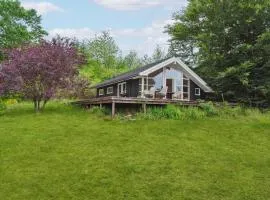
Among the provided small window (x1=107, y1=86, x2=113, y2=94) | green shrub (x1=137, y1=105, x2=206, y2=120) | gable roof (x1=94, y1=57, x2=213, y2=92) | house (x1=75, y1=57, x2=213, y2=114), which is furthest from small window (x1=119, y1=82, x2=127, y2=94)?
green shrub (x1=137, y1=105, x2=206, y2=120)

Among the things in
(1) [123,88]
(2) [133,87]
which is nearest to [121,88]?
(1) [123,88]

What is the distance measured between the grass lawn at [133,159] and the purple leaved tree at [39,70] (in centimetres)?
325

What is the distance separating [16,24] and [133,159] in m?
32.5

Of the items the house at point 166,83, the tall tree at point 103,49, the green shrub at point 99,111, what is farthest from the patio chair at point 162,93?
the tall tree at point 103,49

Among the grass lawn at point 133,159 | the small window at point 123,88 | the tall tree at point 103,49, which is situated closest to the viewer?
the grass lawn at point 133,159

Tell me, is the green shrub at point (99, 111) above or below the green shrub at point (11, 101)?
below

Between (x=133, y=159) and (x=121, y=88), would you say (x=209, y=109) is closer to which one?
(x=121, y=88)

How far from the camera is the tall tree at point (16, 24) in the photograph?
147 feet

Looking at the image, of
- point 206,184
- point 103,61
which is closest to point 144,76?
point 206,184

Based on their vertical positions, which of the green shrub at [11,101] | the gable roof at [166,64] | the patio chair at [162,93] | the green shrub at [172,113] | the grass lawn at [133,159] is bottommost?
the grass lawn at [133,159]

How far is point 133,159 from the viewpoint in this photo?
58.0 feet

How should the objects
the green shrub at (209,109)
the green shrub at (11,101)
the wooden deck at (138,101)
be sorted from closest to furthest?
the wooden deck at (138,101) < the green shrub at (209,109) < the green shrub at (11,101)

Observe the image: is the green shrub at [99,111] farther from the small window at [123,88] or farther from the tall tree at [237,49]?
the tall tree at [237,49]

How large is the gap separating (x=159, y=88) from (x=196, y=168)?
1705 centimetres
